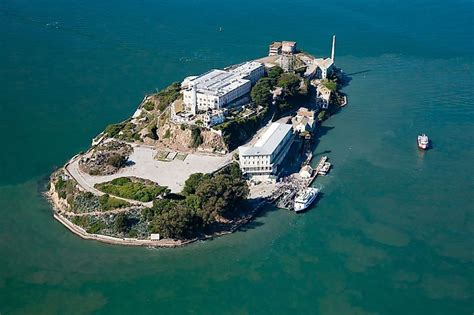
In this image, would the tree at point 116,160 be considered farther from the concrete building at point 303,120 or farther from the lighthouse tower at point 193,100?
the concrete building at point 303,120

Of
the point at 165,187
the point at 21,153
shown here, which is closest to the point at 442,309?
the point at 165,187

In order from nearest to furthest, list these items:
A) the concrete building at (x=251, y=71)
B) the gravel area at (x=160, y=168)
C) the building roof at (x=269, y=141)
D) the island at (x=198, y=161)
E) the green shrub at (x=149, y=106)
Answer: the island at (x=198, y=161), the gravel area at (x=160, y=168), the building roof at (x=269, y=141), the green shrub at (x=149, y=106), the concrete building at (x=251, y=71)

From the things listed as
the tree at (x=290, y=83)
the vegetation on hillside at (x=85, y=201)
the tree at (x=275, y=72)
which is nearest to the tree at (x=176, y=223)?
the vegetation on hillside at (x=85, y=201)

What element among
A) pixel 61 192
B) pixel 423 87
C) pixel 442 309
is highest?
pixel 423 87

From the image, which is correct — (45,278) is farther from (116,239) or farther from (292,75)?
(292,75)

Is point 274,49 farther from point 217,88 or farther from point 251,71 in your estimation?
point 217,88

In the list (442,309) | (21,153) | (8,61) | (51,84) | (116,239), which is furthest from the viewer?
(8,61)

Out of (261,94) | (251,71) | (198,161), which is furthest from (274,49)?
(198,161)

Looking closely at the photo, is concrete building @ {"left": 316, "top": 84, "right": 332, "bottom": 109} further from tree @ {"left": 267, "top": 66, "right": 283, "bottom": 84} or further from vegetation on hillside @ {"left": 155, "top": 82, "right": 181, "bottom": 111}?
vegetation on hillside @ {"left": 155, "top": 82, "right": 181, "bottom": 111}
